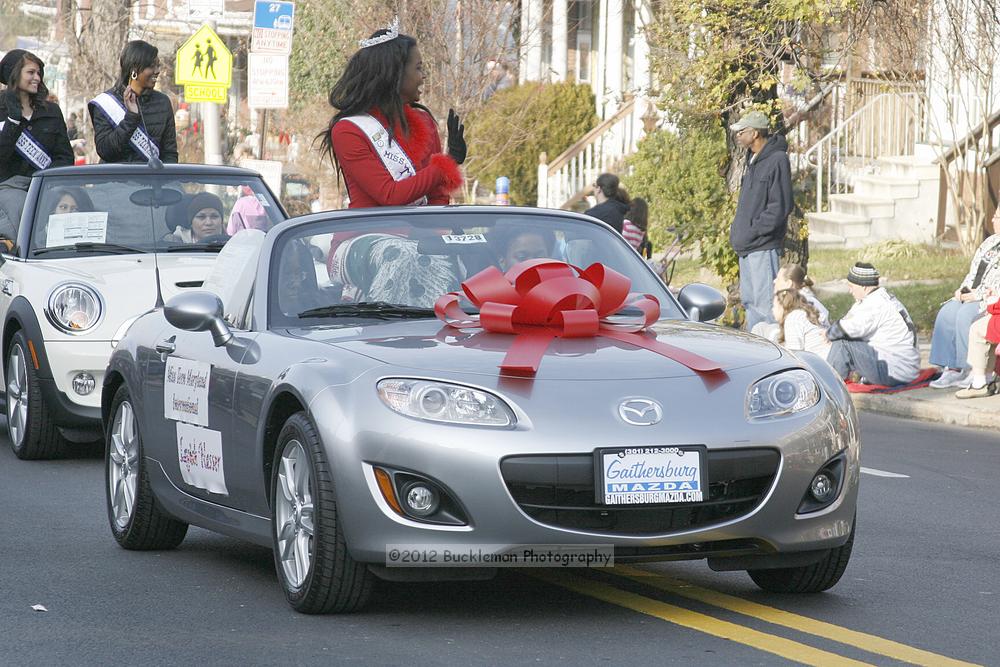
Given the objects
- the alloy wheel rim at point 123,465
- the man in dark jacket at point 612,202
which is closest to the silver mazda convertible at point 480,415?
the alloy wheel rim at point 123,465

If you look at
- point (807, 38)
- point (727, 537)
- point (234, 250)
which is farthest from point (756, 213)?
point (727, 537)

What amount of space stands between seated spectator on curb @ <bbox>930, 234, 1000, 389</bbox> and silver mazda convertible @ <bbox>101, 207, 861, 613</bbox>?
25.5 feet

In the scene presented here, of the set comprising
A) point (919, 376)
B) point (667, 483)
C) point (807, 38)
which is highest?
point (807, 38)

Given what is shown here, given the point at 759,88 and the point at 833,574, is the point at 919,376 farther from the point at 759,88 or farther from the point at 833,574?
the point at 833,574

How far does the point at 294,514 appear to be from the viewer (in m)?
6.16

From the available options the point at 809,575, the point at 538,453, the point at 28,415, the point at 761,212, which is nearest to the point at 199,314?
the point at 538,453

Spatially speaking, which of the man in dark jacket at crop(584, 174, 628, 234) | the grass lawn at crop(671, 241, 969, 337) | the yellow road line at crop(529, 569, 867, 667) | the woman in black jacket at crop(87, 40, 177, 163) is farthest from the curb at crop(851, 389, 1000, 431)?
the yellow road line at crop(529, 569, 867, 667)

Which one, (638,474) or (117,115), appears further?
(117,115)

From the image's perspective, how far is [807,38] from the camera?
61.4 ft

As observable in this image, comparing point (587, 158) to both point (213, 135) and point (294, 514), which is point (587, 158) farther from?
point (294, 514)

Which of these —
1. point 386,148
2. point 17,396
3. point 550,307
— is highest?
point 386,148

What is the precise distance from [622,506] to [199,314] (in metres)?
1.87

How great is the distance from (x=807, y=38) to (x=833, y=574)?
13.0 metres

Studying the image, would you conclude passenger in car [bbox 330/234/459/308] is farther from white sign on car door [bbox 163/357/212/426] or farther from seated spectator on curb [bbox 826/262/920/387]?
seated spectator on curb [bbox 826/262/920/387]
